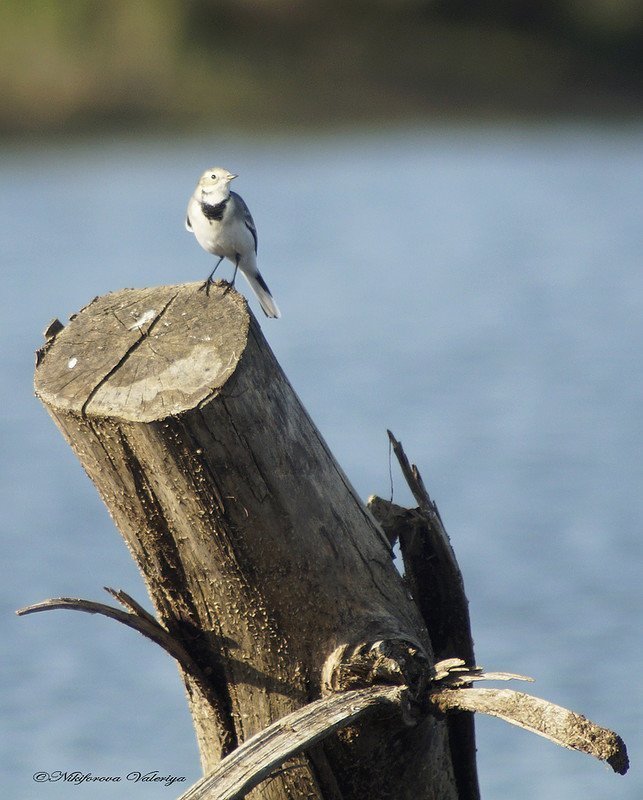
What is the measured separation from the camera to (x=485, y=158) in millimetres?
18500

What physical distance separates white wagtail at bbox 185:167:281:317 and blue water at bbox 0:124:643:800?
6.92 feet

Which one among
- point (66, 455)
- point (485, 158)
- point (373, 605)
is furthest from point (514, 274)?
point (373, 605)

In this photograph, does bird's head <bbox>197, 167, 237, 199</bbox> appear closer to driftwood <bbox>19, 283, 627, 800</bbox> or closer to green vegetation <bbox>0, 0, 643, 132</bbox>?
driftwood <bbox>19, 283, 627, 800</bbox>

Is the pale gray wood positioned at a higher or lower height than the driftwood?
lower

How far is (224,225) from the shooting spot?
4262 mm

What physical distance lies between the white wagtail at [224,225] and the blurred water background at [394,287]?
25 cm

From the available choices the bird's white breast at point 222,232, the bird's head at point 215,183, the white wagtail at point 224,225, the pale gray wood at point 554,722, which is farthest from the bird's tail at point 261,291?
the pale gray wood at point 554,722

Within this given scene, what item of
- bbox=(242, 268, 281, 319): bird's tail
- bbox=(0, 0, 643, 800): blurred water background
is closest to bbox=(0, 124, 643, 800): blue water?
bbox=(0, 0, 643, 800): blurred water background

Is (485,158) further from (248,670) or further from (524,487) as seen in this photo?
(248,670)

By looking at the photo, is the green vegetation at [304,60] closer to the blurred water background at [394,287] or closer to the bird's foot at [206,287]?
the blurred water background at [394,287]

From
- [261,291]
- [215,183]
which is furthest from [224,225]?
[261,291]

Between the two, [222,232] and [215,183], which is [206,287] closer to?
[222,232]

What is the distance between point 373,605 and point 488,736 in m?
2.85

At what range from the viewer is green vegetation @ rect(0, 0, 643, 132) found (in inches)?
738
